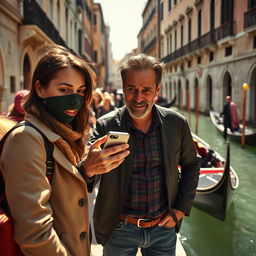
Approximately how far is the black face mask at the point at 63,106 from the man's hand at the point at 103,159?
171mm

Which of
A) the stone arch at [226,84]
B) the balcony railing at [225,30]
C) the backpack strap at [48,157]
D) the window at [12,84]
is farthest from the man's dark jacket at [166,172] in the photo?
A: the stone arch at [226,84]

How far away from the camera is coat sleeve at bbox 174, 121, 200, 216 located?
64.9 inches

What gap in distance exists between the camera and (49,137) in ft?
3.27

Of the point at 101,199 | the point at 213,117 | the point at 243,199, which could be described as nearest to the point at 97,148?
the point at 101,199

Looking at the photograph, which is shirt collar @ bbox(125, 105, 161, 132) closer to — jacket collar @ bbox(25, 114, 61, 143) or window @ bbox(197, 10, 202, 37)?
jacket collar @ bbox(25, 114, 61, 143)

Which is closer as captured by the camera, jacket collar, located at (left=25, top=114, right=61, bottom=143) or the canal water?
jacket collar, located at (left=25, top=114, right=61, bottom=143)

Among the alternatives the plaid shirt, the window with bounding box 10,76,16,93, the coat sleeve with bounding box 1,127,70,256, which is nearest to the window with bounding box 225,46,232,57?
the window with bounding box 10,76,16,93

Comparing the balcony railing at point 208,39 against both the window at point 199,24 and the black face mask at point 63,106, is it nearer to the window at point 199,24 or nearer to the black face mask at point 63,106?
the window at point 199,24

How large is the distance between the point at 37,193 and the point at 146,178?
715mm

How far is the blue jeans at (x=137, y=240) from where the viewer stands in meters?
1.54

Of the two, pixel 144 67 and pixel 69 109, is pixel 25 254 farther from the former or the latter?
pixel 144 67

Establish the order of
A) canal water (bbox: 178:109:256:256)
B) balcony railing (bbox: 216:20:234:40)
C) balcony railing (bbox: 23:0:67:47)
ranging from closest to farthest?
canal water (bbox: 178:109:256:256) → balcony railing (bbox: 23:0:67:47) → balcony railing (bbox: 216:20:234:40)

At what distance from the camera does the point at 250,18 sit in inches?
443

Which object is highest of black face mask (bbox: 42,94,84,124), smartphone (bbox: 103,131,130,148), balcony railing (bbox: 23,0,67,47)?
balcony railing (bbox: 23,0,67,47)
